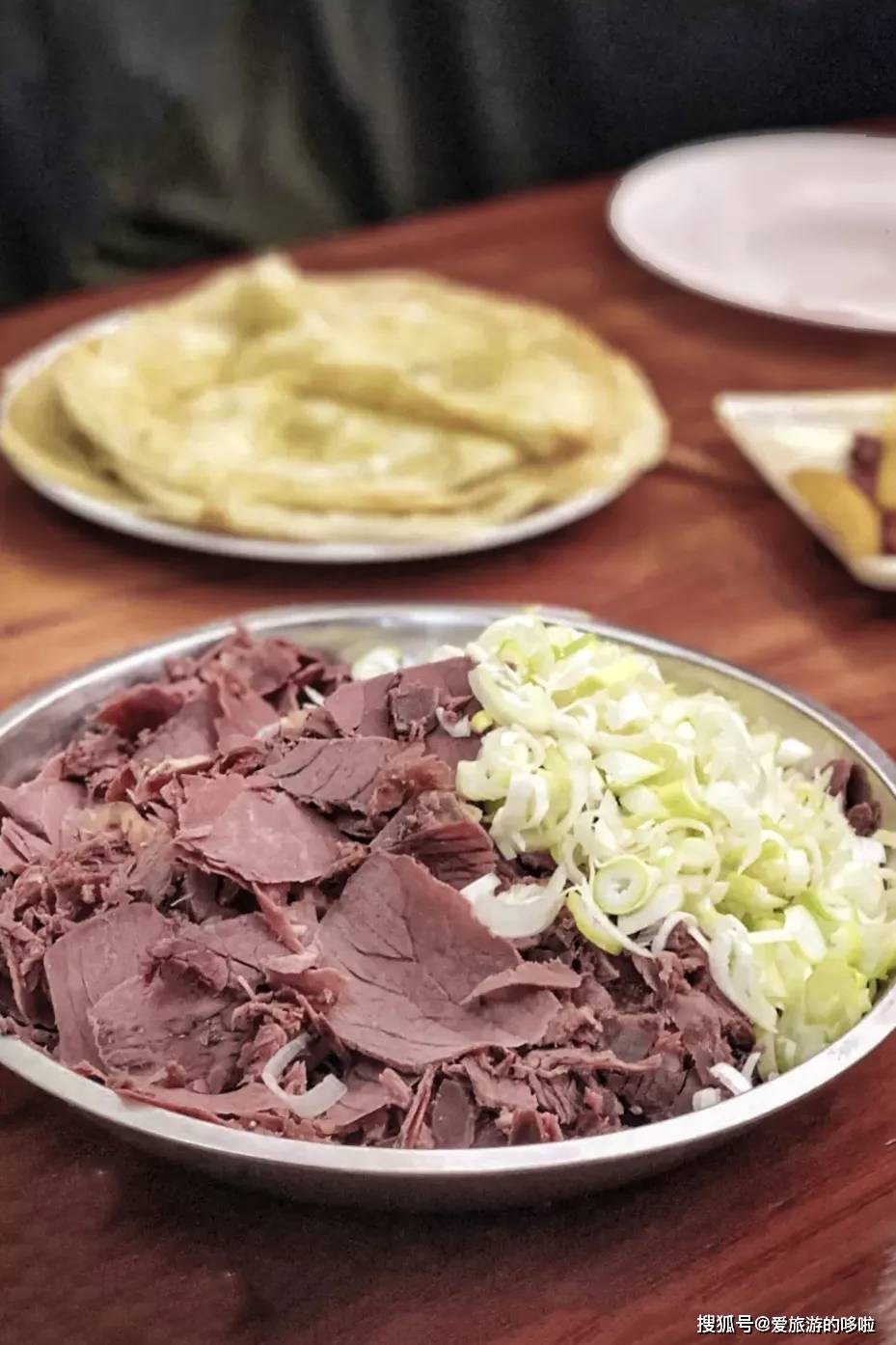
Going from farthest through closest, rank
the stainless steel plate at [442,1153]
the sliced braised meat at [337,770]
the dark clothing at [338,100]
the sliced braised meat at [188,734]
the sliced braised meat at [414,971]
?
the dark clothing at [338,100] < the sliced braised meat at [188,734] < the sliced braised meat at [337,770] < the sliced braised meat at [414,971] < the stainless steel plate at [442,1153]

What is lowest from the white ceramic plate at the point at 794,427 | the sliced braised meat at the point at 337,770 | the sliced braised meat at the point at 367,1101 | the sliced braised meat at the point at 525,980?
the white ceramic plate at the point at 794,427

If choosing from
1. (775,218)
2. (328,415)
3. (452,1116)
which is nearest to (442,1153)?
(452,1116)

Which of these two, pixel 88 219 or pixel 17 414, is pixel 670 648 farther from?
pixel 88 219

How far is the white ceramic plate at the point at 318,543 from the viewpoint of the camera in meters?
1.41

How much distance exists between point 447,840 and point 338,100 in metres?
2.35

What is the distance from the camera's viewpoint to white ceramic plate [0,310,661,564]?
4.61 ft

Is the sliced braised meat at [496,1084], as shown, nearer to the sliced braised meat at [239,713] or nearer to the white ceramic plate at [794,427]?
the sliced braised meat at [239,713]

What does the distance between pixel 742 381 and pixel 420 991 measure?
1.27m

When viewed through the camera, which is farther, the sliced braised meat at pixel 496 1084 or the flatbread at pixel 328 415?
the flatbread at pixel 328 415

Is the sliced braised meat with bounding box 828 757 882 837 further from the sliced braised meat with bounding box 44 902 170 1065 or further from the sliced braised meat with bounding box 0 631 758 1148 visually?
the sliced braised meat with bounding box 44 902 170 1065

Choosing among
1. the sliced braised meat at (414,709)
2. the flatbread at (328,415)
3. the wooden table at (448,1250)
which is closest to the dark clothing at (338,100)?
the flatbread at (328,415)

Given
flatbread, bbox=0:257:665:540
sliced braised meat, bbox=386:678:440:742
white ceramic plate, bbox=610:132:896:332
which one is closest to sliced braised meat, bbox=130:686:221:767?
sliced braised meat, bbox=386:678:440:742

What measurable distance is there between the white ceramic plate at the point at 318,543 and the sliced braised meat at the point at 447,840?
574 millimetres

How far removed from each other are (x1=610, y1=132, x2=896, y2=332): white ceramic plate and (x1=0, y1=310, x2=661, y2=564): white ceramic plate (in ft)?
1.90
